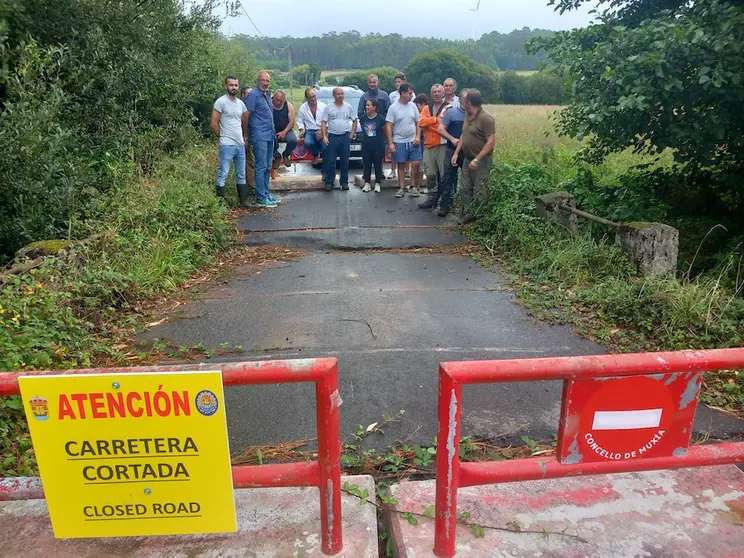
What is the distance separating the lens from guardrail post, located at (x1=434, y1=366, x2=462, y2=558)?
191cm

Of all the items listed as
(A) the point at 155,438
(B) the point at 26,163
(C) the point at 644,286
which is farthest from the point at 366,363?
(B) the point at 26,163

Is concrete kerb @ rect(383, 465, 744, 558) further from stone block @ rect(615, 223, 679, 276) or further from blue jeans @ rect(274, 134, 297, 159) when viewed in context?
blue jeans @ rect(274, 134, 297, 159)

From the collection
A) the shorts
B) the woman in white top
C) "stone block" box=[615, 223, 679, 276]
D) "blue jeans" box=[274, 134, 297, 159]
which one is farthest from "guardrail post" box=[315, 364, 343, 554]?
"blue jeans" box=[274, 134, 297, 159]

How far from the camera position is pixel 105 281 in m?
5.16

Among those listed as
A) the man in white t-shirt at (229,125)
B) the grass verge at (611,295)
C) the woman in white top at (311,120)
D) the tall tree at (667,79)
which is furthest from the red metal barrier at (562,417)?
the woman in white top at (311,120)

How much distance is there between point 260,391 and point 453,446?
2.02 m

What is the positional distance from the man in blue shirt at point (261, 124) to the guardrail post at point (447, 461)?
783cm

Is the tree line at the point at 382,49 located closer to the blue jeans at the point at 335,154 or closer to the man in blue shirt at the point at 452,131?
the blue jeans at the point at 335,154

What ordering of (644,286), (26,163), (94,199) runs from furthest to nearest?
(94,199) < (26,163) < (644,286)

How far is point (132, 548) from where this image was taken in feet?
7.51

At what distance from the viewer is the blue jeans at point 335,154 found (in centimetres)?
1002

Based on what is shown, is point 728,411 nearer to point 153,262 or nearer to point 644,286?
point 644,286

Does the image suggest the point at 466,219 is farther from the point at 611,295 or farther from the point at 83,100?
the point at 83,100

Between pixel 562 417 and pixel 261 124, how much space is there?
7979mm
